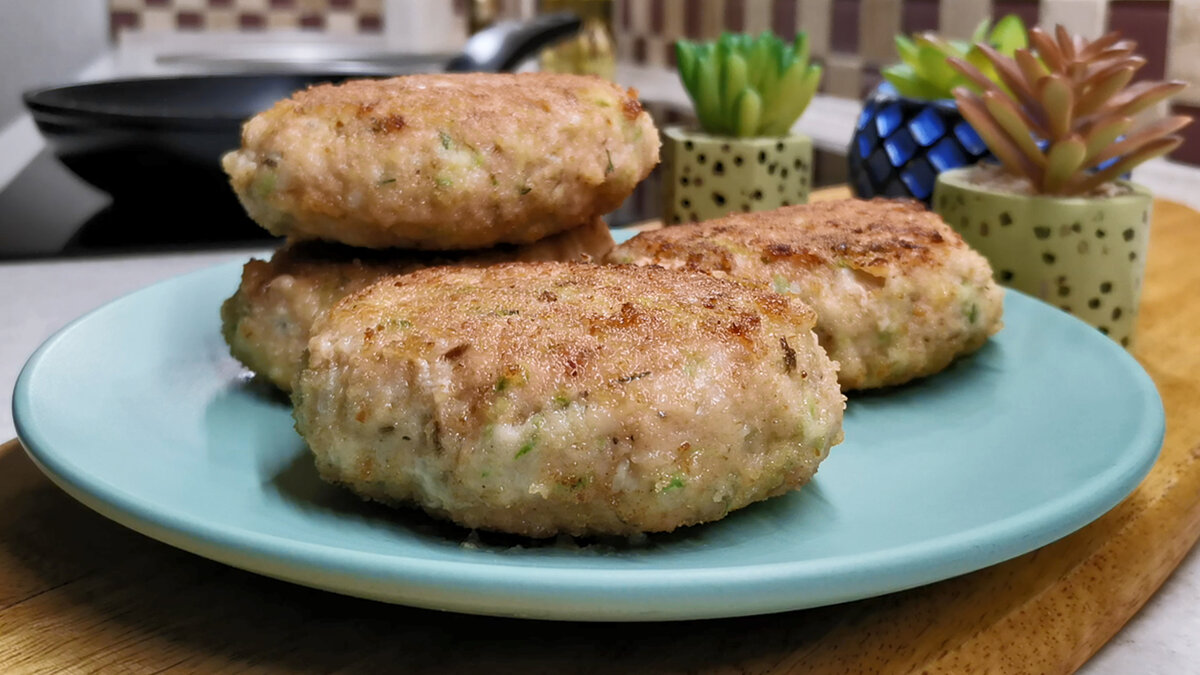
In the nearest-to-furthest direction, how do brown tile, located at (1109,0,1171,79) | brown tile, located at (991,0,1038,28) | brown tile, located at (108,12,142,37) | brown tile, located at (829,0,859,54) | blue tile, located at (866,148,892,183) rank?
blue tile, located at (866,148,892,183)
brown tile, located at (1109,0,1171,79)
brown tile, located at (991,0,1038,28)
brown tile, located at (829,0,859,54)
brown tile, located at (108,12,142,37)

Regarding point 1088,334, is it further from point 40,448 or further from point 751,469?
point 40,448

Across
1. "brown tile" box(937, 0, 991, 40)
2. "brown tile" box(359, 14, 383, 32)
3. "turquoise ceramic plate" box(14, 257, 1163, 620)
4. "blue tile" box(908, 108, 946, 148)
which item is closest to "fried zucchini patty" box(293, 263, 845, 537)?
"turquoise ceramic plate" box(14, 257, 1163, 620)

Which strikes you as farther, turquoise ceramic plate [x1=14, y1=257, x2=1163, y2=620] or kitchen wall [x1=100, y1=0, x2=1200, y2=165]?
kitchen wall [x1=100, y1=0, x2=1200, y2=165]

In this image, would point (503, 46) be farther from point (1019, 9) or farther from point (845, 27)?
point (845, 27)

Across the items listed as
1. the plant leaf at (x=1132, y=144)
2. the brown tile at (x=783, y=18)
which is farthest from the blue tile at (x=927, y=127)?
the brown tile at (x=783, y=18)

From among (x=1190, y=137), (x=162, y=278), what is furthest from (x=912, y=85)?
(x=162, y=278)

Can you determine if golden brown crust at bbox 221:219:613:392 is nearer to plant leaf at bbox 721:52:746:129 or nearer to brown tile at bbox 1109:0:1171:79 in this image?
plant leaf at bbox 721:52:746:129

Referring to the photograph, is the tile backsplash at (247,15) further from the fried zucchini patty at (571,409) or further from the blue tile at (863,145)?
the fried zucchini patty at (571,409)

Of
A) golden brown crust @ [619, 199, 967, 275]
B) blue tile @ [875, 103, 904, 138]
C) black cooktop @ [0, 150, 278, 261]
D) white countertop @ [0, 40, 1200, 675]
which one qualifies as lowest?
white countertop @ [0, 40, 1200, 675]
